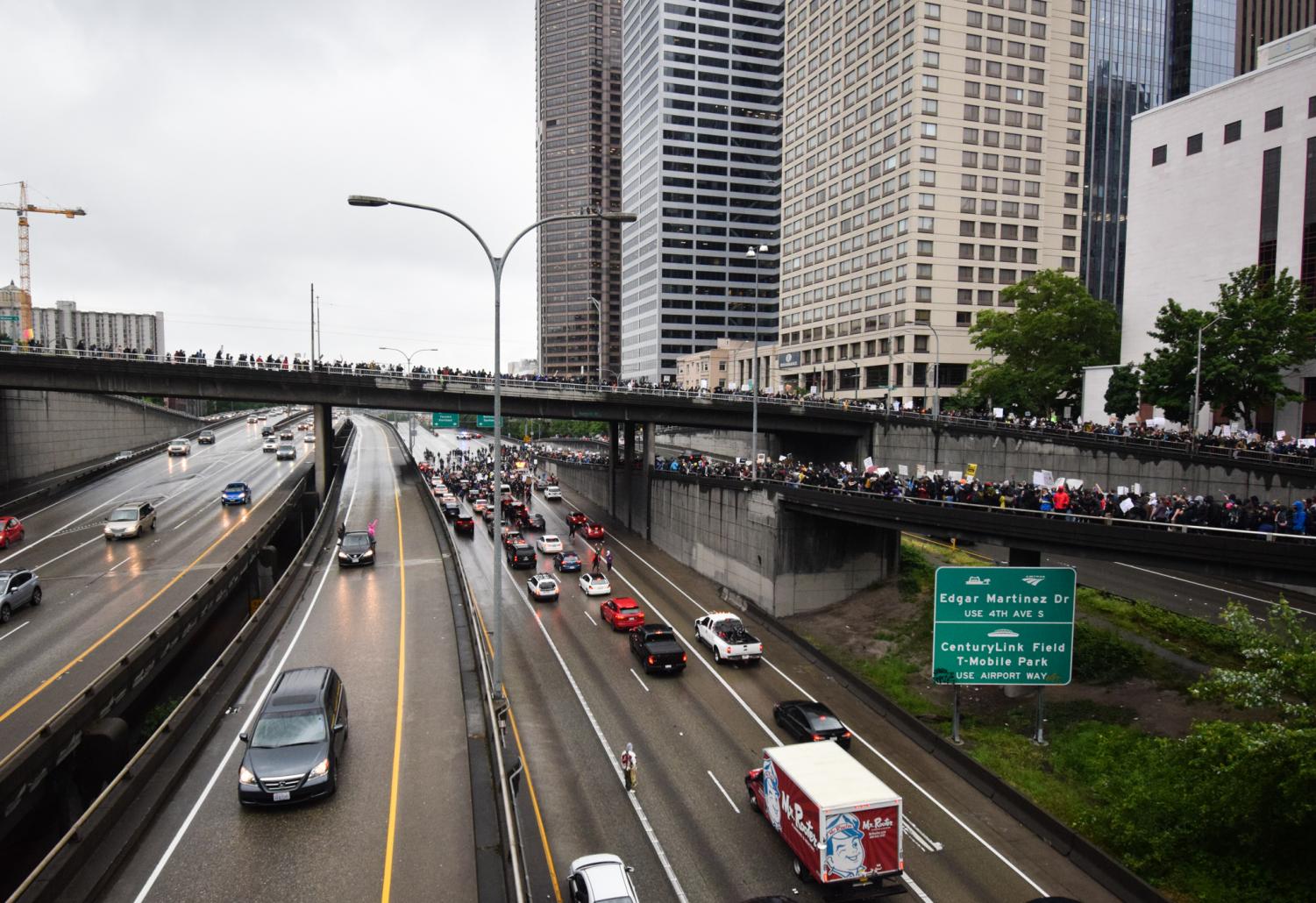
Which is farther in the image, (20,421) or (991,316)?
(991,316)

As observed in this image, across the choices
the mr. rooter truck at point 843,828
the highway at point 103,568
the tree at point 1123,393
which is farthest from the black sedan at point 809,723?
the tree at point 1123,393

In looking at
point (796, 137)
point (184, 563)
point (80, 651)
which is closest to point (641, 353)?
point (796, 137)

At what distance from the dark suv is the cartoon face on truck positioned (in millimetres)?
10160

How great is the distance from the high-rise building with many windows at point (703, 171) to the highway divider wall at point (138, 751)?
12392cm

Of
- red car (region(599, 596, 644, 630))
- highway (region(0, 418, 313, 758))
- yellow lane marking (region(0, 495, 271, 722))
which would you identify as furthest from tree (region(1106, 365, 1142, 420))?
yellow lane marking (region(0, 495, 271, 722))

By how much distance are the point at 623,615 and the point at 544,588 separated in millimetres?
6653

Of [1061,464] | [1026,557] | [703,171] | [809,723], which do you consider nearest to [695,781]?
[809,723]

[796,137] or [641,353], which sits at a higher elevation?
[796,137]

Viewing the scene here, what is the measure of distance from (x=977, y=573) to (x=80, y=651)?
28187mm

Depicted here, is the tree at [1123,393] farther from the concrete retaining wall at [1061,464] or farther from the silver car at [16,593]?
the silver car at [16,593]

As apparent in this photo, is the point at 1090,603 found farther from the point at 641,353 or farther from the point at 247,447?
the point at 641,353

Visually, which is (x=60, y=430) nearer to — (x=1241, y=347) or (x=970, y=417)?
(x=970, y=417)

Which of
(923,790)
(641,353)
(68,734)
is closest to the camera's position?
(68,734)

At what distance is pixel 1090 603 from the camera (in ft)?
105
